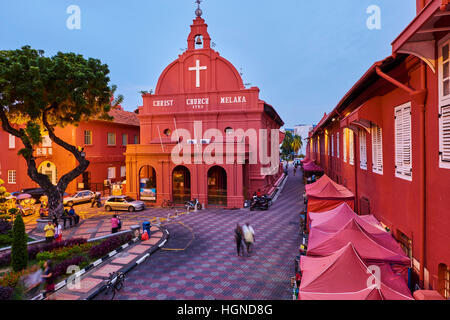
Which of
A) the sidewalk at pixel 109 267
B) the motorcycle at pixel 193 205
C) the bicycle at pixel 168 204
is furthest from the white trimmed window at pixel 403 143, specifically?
the bicycle at pixel 168 204

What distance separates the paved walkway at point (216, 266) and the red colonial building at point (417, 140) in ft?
15.2

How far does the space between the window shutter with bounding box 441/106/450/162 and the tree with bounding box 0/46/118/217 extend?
1928 cm

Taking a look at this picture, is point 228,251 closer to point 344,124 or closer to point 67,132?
point 344,124

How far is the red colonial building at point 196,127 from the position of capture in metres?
26.0

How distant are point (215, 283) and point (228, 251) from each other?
360cm

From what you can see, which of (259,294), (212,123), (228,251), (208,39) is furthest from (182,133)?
(259,294)

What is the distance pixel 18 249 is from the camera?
10930 millimetres

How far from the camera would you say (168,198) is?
26172 mm

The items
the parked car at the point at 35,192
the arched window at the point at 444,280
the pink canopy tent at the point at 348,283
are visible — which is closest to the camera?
the pink canopy tent at the point at 348,283

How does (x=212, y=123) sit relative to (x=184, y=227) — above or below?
above

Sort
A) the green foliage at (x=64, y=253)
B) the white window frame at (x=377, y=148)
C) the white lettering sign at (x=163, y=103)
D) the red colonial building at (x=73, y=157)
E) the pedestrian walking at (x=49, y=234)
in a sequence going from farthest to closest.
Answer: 1. the red colonial building at (x=73, y=157)
2. the white lettering sign at (x=163, y=103)
3. the pedestrian walking at (x=49, y=234)
4. the green foliage at (x=64, y=253)
5. the white window frame at (x=377, y=148)

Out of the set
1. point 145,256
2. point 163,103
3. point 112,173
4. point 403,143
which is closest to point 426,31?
point 403,143

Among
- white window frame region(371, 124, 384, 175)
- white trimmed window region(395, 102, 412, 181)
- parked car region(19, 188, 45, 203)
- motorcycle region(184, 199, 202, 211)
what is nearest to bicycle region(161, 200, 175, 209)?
Answer: motorcycle region(184, 199, 202, 211)

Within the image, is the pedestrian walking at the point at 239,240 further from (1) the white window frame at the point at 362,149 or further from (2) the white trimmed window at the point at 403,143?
(2) the white trimmed window at the point at 403,143
